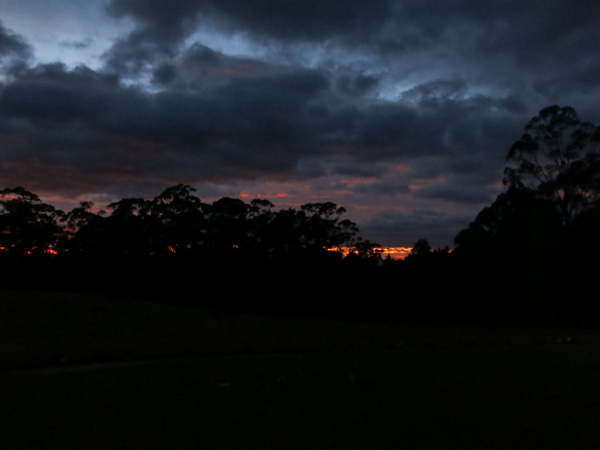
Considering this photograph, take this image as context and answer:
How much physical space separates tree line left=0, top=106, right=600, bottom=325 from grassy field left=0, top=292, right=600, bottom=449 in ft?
43.9

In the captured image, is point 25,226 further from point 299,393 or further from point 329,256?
point 299,393

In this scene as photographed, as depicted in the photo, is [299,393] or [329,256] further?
[329,256]

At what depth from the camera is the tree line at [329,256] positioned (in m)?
30.2

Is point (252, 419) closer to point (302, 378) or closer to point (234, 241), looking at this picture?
point (302, 378)

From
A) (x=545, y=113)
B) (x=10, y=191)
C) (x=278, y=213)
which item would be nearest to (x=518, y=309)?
(x=545, y=113)

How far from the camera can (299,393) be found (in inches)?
359

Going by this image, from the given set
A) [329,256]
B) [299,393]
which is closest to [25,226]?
[329,256]

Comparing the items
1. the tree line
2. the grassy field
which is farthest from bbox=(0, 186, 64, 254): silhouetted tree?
the grassy field

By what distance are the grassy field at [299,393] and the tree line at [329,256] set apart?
13.4 m

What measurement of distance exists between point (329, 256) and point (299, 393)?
3900cm

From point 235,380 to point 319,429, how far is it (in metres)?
3.90

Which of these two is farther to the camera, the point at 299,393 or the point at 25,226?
the point at 25,226

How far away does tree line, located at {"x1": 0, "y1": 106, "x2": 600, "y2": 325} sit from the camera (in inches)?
1188

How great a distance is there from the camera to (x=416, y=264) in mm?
46906
